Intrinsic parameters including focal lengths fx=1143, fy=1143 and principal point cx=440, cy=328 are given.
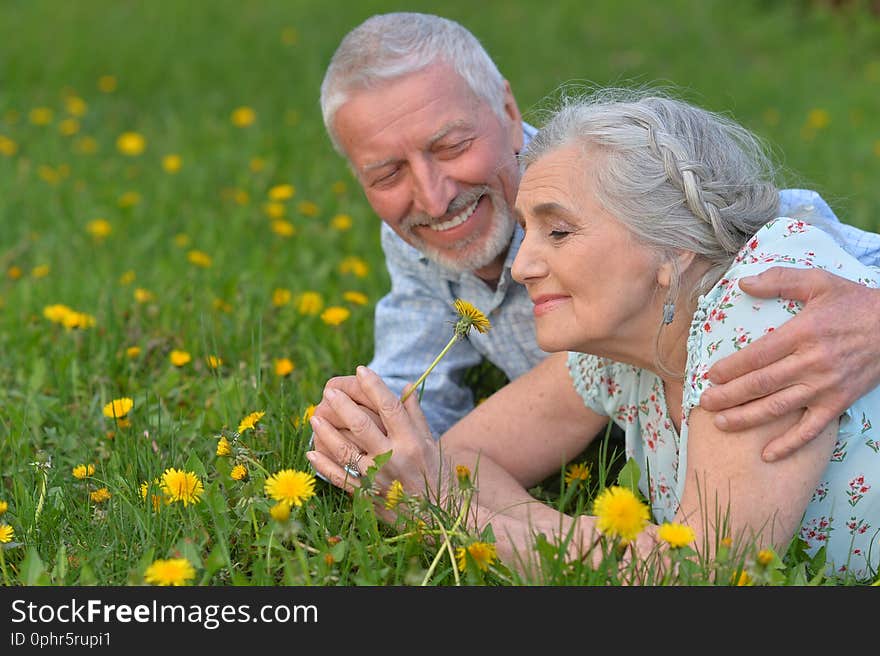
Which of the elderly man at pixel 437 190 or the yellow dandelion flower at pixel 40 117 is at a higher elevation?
the yellow dandelion flower at pixel 40 117

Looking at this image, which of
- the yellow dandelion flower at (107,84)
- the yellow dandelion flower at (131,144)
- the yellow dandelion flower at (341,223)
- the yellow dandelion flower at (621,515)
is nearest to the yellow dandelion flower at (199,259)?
the yellow dandelion flower at (341,223)

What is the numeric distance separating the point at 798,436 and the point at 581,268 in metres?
0.51

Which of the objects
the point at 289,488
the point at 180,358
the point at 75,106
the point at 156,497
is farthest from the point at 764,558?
the point at 75,106

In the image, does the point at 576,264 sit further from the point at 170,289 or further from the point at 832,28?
the point at 832,28

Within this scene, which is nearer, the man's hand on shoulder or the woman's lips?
the man's hand on shoulder

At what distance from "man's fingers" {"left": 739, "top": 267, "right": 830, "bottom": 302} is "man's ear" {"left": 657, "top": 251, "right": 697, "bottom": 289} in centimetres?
18

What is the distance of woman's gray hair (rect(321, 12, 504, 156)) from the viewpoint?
2896mm

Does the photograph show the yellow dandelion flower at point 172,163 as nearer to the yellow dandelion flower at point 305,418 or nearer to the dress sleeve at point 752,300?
the yellow dandelion flower at point 305,418

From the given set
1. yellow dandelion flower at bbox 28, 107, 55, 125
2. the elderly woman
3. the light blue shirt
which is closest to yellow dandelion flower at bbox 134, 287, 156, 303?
the light blue shirt

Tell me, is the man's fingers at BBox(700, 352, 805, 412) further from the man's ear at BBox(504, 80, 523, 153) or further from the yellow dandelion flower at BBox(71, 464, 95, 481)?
the yellow dandelion flower at BBox(71, 464, 95, 481)

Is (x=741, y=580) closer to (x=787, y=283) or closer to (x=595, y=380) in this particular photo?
(x=787, y=283)

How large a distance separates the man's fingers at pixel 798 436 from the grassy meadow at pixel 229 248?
19cm

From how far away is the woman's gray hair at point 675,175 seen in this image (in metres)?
2.20

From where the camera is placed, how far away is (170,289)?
392 cm
